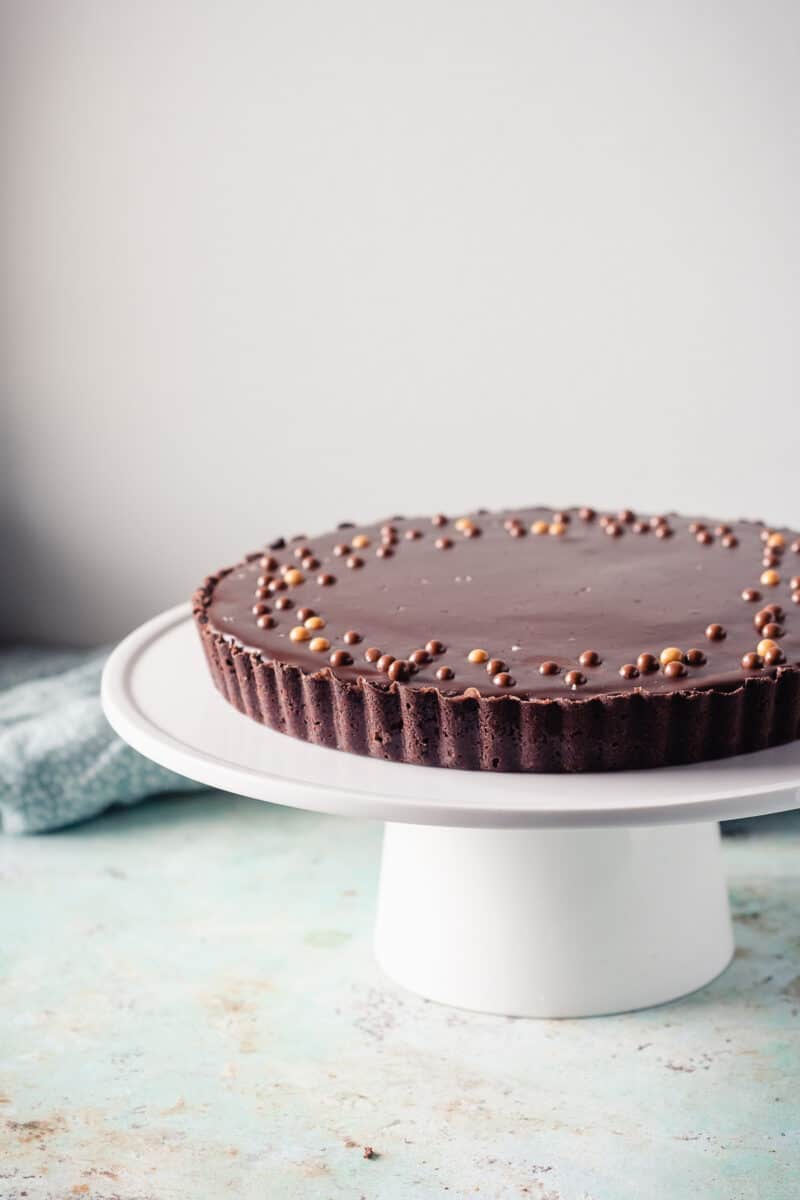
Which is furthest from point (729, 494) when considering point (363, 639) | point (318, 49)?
point (363, 639)

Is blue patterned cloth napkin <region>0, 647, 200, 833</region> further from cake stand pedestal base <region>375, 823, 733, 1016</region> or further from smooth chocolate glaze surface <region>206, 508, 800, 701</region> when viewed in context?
cake stand pedestal base <region>375, 823, 733, 1016</region>

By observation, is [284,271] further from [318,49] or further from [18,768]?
[18,768]

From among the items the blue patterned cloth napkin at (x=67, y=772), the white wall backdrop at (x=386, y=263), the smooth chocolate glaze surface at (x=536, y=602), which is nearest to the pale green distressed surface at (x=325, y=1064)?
the blue patterned cloth napkin at (x=67, y=772)

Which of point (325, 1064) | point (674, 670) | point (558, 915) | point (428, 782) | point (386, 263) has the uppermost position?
point (386, 263)

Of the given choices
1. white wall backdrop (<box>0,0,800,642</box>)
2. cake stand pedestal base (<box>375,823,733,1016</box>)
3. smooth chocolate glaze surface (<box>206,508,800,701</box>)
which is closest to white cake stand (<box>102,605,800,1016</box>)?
cake stand pedestal base (<box>375,823,733,1016</box>)

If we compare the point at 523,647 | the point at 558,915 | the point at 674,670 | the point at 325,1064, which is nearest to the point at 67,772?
the point at 325,1064

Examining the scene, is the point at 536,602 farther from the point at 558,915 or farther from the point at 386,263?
the point at 386,263

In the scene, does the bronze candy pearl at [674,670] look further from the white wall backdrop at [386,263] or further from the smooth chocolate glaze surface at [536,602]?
the white wall backdrop at [386,263]

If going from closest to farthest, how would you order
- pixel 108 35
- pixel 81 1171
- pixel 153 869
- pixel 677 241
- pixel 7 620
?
pixel 81 1171, pixel 153 869, pixel 677 241, pixel 108 35, pixel 7 620
